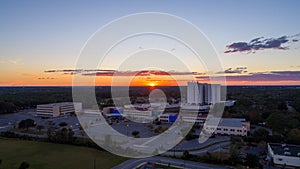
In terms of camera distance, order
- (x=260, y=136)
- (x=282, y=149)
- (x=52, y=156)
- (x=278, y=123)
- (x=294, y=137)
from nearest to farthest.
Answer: (x=282, y=149)
(x=52, y=156)
(x=294, y=137)
(x=260, y=136)
(x=278, y=123)

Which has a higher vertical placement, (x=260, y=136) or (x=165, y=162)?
(x=260, y=136)

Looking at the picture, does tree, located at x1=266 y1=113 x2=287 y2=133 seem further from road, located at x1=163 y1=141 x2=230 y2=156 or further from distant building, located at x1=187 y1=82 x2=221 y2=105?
distant building, located at x1=187 y1=82 x2=221 y2=105

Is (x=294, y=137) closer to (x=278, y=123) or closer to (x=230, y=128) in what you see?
(x=278, y=123)

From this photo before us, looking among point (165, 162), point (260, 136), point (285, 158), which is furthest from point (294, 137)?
point (165, 162)

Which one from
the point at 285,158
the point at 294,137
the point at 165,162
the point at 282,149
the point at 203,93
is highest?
the point at 203,93

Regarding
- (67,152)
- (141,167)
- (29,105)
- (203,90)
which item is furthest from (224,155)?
(29,105)

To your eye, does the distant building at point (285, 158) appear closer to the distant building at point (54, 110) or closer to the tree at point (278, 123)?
the tree at point (278, 123)

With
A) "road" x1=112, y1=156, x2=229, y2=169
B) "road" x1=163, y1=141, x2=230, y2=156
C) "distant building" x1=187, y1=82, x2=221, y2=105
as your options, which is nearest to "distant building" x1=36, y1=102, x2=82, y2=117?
"distant building" x1=187, y1=82, x2=221, y2=105
